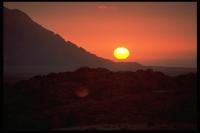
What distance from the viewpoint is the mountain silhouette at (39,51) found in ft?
360

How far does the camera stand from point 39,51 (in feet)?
415

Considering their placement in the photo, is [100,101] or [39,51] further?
→ [39,51]

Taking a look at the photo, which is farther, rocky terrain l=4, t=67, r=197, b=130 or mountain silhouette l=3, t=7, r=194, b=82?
mountain silhouette l=3, t=7, r=194, b=82

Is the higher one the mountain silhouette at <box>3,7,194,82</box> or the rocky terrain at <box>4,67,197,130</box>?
the mountain silhouette at <box>3,7,194,82</box>

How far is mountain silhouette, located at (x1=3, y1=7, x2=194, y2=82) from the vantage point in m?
110

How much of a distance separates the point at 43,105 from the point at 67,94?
102 inches

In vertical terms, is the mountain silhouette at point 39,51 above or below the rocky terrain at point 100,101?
above

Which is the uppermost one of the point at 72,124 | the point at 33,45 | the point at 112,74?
the point at 33,45

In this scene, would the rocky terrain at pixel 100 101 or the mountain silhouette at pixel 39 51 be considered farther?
the mountain silhouette at pixel 39 51

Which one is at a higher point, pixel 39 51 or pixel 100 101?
pixel 39 51

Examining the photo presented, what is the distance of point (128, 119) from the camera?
22469 mm

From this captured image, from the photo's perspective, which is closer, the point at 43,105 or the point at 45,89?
the point at 43,105

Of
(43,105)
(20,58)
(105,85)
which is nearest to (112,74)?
(105,85)

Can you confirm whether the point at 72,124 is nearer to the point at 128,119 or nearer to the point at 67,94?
the point at 128,119
